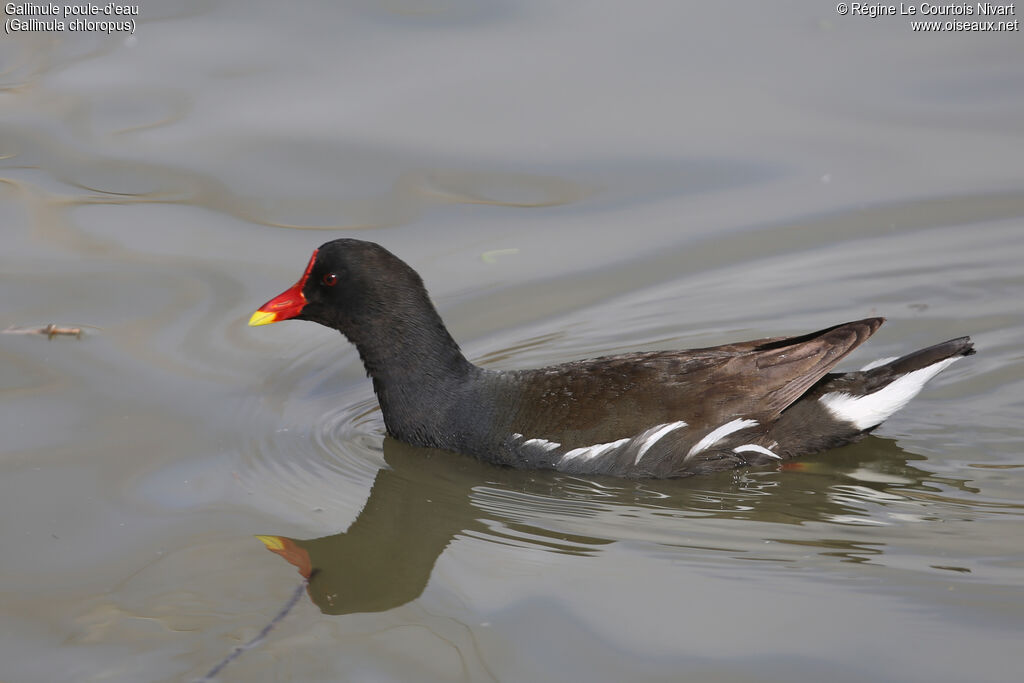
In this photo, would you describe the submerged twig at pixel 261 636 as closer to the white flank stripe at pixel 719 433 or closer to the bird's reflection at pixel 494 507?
the bird's reflection at pixel 494 507

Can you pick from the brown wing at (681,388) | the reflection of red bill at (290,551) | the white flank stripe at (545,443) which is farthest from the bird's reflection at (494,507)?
the brown wing at (681,388)

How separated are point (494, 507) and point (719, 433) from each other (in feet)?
3.11

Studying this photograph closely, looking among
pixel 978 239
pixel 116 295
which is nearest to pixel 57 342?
pixel 116 295

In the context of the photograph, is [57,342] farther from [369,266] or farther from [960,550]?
[960,550]

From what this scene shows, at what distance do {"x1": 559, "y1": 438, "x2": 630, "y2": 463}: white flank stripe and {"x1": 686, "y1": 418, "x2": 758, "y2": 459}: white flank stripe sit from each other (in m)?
0.28

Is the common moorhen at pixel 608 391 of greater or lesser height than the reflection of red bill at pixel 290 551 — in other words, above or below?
above

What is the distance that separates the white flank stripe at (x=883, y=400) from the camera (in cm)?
526

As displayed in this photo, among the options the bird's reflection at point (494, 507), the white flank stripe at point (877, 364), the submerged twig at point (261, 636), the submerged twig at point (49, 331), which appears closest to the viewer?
the submerged twig at point (261, 636)

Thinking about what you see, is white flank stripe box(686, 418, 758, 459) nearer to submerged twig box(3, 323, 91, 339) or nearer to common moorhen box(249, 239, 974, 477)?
common moorhen box(249, 239, 974, 477)

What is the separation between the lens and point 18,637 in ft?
13.5

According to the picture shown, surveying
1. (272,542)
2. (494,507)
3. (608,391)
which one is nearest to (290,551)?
(272,542)

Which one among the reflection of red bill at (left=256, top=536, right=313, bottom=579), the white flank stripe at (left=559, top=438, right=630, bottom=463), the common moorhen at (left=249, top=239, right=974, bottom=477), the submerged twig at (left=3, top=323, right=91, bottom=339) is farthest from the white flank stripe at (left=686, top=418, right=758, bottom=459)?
the submerged twig at (left=3, top=323, right=91, bottom=339)

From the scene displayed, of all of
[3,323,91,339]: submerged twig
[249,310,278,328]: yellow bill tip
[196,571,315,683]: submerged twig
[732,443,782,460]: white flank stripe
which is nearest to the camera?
[196,571,315,683]: submerged twig

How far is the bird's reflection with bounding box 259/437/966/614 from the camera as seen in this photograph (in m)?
4.54
